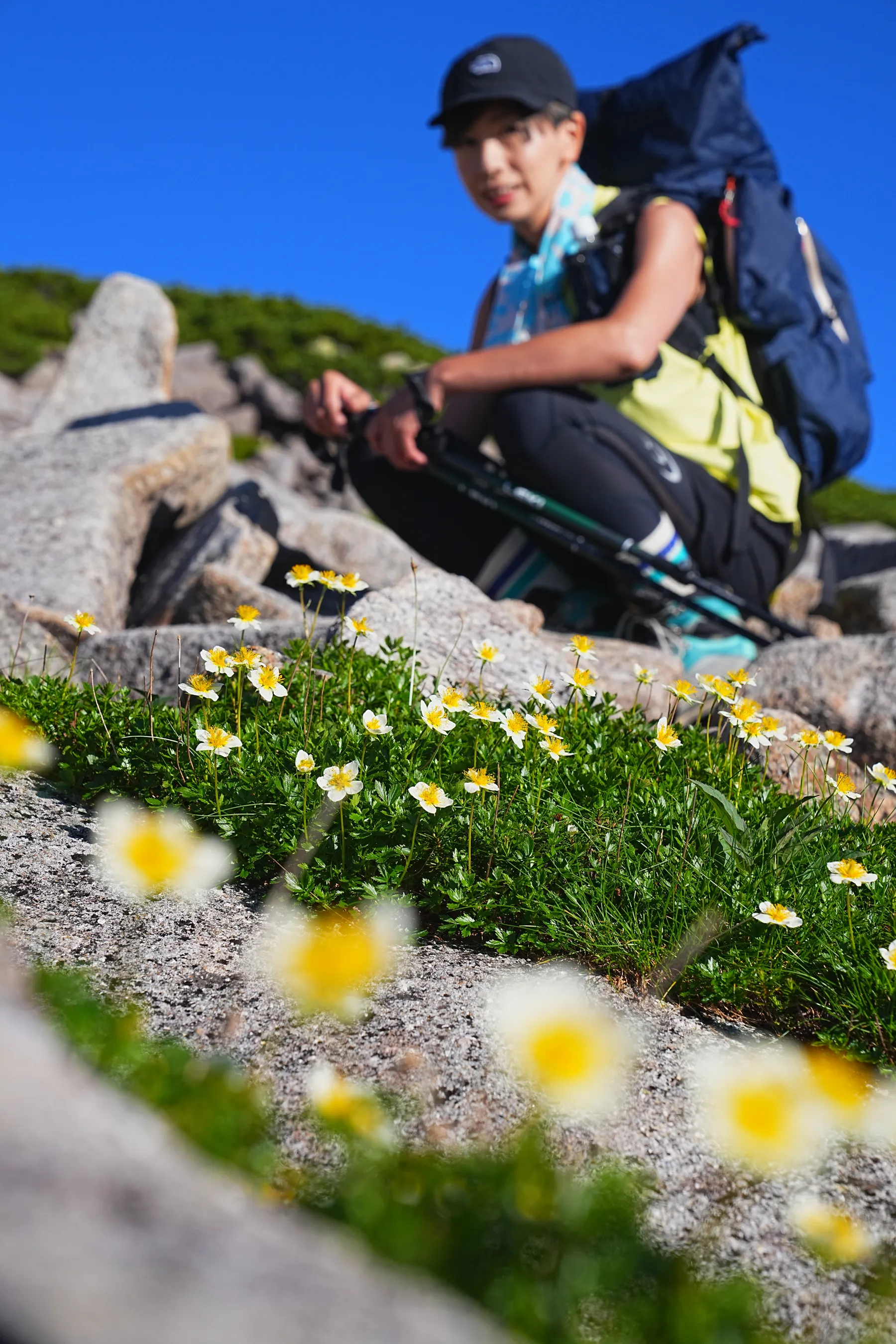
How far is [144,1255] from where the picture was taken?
1.08 m

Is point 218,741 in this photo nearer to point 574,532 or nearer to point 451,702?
point 451,702

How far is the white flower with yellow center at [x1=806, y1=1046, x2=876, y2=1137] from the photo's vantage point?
78.7 inches

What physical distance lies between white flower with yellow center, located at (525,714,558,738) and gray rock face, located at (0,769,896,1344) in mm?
717

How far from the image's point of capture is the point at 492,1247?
1.63 meters

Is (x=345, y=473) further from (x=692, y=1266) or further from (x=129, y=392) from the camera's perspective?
(x=692, y=1266)

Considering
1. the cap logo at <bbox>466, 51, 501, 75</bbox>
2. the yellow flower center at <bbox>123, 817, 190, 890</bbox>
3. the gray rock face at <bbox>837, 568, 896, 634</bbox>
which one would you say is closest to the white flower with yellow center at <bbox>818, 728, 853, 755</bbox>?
the yellow flower center at <bbox>123, 817, 190, 890</bbox>

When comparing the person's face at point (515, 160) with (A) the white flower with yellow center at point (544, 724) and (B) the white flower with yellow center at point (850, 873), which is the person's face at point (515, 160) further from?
(B) the white flower with yellow center at point (850, 873)

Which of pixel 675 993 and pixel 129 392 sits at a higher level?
pixel 675 993

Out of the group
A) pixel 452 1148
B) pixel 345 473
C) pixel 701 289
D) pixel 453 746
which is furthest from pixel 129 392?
pixel 452 1148

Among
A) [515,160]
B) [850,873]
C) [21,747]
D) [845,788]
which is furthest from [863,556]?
[21,747]

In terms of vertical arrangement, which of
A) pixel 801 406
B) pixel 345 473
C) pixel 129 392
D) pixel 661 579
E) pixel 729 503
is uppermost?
pixel 801 406

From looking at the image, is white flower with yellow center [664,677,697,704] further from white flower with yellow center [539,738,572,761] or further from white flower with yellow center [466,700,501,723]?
white flower with yellow center [466,700,501,723]

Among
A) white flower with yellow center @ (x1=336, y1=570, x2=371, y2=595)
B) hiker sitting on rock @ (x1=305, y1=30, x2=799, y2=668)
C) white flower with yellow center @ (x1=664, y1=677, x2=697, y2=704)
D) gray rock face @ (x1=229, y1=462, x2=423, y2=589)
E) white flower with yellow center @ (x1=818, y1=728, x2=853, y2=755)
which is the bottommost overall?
gray rock face @ (x1=229, y1=462, x2=423, y2=589)

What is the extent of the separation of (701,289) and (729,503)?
1.25 meters
